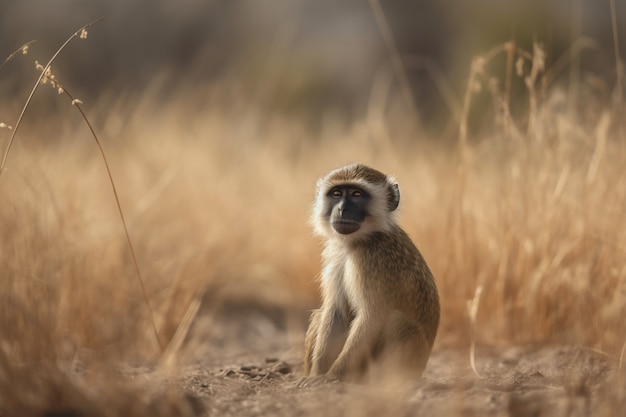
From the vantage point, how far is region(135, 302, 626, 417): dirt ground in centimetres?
249

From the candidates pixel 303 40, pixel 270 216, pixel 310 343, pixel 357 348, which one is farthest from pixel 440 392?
pixel 303 40

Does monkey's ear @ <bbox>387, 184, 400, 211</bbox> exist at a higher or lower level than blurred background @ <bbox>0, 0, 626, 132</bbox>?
lower

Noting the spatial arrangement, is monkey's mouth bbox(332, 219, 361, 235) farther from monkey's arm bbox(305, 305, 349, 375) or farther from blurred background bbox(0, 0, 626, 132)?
blurred background bbox(0, 0, 626, 132)

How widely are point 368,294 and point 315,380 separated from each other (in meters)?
0.41

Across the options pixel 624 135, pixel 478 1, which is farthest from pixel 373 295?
pixel 478 1

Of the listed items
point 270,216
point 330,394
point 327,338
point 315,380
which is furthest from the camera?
point 270,216

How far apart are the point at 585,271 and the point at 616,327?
58cm

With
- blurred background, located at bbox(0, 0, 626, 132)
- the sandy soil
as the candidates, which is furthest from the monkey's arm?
blurred background, located at bbox(0, 0, 626, 132)

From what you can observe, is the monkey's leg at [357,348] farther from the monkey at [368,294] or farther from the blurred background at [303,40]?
the blurred background at [303,40]

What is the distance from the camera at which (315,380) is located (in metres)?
3.21

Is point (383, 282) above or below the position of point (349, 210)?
below

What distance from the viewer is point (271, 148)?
904cm

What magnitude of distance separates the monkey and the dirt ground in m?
0.17

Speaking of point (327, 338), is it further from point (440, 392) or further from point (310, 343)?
point (440, 392)
